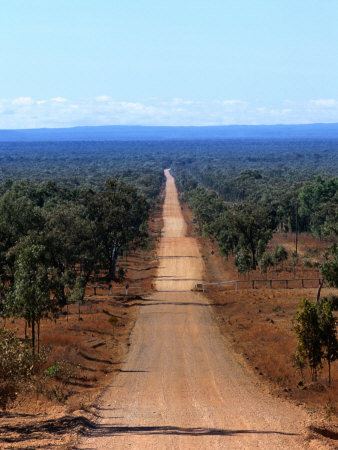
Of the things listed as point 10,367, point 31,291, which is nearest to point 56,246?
point 31,291

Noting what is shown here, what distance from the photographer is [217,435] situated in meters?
19.8

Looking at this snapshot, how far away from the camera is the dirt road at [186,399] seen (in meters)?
19.4

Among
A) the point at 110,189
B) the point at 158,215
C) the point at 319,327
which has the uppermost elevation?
the point at 110,189

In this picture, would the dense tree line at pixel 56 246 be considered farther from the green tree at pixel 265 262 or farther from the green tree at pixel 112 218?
the green tree at pixel 265 262

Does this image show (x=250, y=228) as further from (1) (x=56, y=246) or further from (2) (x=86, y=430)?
(2) (x=86, y=430)

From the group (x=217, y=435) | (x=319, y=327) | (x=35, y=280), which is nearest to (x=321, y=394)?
(x=319, y=327)

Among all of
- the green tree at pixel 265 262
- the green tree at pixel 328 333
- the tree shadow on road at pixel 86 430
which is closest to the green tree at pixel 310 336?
the green tree at pixel 328 333

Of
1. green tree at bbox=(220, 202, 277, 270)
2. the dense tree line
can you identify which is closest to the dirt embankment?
the dense tree line

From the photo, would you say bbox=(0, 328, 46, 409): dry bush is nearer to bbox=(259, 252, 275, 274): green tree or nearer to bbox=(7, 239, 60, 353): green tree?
bbox=(7, 239, 60, 353): green tree

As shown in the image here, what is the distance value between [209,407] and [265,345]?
1164cm

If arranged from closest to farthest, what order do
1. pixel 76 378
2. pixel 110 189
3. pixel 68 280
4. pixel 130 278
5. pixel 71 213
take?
pixel 76 378
pixel 68 280
pixel 71 213
pixel 110 189
pixel 130 278

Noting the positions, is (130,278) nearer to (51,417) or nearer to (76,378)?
(76,378)

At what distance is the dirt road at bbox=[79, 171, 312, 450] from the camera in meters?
19.4

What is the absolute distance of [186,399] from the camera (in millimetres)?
24766
